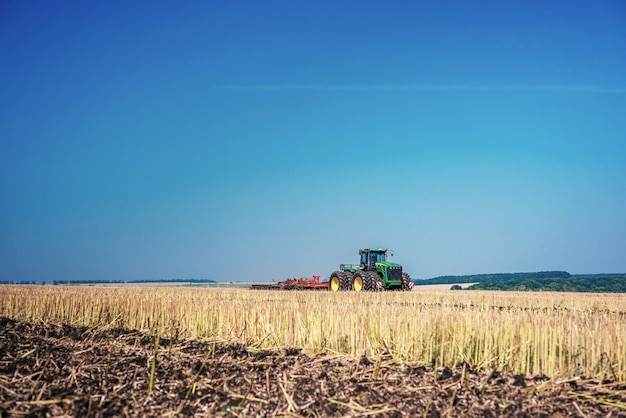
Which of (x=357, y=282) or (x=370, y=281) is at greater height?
(x=370, y=281)

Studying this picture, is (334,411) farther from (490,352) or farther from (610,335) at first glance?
(610,335)

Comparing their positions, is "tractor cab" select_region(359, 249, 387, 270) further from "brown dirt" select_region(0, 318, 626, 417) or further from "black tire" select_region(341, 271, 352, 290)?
"brown dirt" select_region(0, 318, 626, 417)

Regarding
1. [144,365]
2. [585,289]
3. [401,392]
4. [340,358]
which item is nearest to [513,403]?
[401,392]

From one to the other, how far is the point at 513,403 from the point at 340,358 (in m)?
2.27

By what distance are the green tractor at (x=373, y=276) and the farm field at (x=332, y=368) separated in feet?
50.2

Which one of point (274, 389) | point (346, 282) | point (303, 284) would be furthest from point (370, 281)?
point (274, 389)

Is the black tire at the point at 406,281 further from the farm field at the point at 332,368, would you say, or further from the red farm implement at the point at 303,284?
the farm field at the point at 332,368

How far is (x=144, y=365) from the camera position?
288 inches

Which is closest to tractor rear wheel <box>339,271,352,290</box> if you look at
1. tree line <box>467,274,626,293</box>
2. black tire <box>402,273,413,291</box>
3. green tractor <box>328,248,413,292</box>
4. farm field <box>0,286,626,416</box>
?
green tractor <box>328,248,413,292</box>

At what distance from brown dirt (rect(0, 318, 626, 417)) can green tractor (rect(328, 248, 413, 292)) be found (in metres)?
17.1

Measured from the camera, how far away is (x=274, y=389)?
634 cm

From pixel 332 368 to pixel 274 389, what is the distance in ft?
→ 2.99

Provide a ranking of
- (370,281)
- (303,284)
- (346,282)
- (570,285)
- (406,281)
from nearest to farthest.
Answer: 1. (370,281)
2. (346,282)
3. (406,281)
4. (303,284)
5. (570,285)

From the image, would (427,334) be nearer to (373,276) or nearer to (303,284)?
(373,276)
